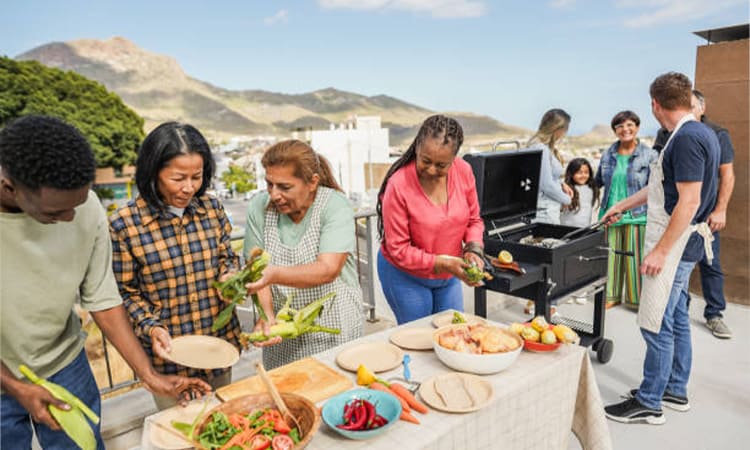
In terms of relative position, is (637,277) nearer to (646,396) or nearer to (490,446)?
(646,396)

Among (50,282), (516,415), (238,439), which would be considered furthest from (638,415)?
(50,282)

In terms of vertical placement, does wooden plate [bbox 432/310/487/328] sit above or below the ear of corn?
below

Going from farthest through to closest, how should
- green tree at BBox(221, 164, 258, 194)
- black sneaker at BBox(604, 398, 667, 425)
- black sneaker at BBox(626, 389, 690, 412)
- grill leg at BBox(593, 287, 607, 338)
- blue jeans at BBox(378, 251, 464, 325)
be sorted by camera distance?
green tree at BBox(221, 164, 258, 194)
grill leg at BBox(593, 287, 607, 338)
black sneaker at BBox(626, 389, 690, 412)
black sneaker at BBox(604, 398, 667, 425)
blue jeans at BBox(378, 251, 464, 325)

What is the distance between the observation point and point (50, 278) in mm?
1417

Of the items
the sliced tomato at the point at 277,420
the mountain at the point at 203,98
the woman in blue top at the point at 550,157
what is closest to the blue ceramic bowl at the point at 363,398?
the sliced tomato at the point at 277,420

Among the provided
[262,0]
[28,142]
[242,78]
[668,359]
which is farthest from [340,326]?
[262,0]

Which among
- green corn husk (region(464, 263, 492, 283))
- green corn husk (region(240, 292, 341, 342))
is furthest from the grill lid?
green corn husk (region(240, 292, 341, 342))

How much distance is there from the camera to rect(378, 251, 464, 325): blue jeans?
2.48 metres

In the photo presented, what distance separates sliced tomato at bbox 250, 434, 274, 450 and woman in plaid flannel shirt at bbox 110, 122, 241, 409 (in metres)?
0.48

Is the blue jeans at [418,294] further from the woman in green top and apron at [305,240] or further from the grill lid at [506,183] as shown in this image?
the grill lid at [506,183]

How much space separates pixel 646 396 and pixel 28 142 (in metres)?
3.01

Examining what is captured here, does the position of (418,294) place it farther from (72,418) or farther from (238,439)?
(72,418)

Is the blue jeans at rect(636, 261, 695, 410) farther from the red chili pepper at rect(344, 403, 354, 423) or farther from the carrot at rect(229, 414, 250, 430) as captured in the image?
the carrot at rect(229, 414, 250, 430)

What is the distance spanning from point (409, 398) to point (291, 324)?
19.6 inches
